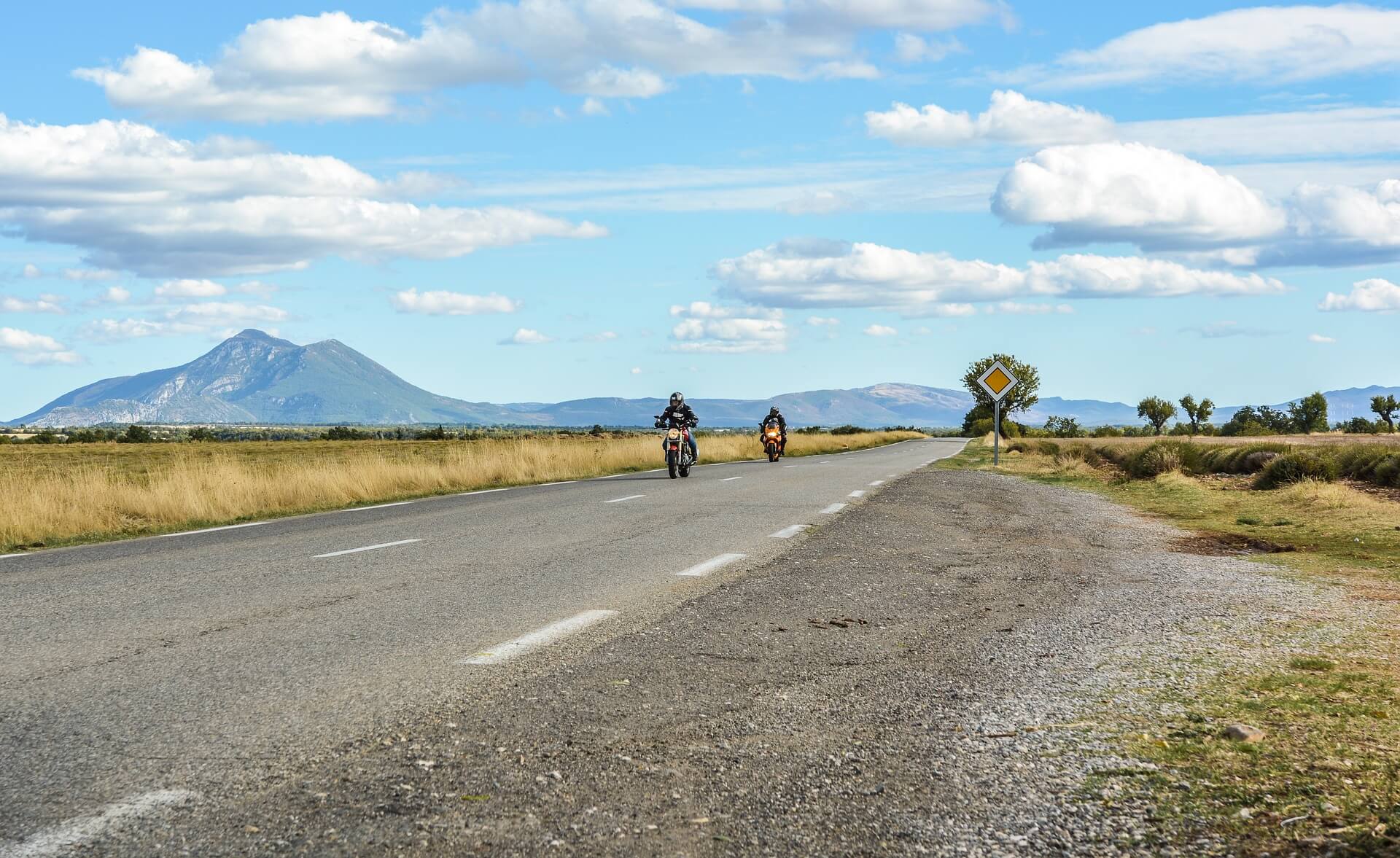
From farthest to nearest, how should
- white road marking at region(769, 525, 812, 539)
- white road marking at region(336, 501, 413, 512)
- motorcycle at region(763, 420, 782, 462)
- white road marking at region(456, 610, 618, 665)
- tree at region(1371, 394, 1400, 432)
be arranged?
tree at region(1371, 394, 1400, 432) → motorcycle at region(763, 420, 782, 462) → white road marking at region(336, 501, 413, 512) → white road marking at region(769, 525, 812, 539) → white road marking at region(456, 610, 618, 665)

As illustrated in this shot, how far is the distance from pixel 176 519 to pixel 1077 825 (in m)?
15.8

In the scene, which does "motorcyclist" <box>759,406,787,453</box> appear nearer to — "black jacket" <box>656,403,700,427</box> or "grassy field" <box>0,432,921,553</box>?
"grassy field" <box>0,432,921,553</box>

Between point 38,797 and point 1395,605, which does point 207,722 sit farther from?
point 1395,605

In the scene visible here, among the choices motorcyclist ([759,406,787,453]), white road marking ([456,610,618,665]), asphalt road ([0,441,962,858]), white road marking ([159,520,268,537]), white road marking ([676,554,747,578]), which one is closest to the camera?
asphalt road ([0,441,962,858])

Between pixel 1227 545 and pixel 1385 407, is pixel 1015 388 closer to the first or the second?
pixel 1385 407

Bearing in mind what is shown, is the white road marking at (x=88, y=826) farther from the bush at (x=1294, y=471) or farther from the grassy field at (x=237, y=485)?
the bush at (x=1294, y=471)

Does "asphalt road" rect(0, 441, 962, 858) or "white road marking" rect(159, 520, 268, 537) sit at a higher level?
"asphalt road" rect(0, 441, 962, 858)

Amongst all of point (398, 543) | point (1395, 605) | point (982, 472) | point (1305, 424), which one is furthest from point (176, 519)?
point (1305, 424)

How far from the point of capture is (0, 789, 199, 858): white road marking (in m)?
3.42

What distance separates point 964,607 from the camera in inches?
308

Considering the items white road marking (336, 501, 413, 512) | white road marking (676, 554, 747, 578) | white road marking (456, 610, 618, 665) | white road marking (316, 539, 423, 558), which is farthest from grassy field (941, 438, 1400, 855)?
white road marking (336, 501, 413, 512)

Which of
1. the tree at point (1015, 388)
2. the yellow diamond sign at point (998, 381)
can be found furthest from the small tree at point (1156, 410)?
the yellow diamond sign at point (998, 381)

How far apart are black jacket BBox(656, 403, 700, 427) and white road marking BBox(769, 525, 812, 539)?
12372 millimetres

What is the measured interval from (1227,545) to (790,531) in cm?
468
